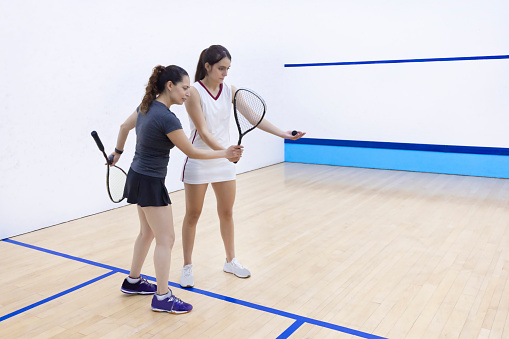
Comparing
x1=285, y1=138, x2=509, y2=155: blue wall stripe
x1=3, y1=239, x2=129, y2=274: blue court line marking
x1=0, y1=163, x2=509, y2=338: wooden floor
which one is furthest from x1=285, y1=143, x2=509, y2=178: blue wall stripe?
x1=3, y1=239, x2=129, y2=274: blue court line marking

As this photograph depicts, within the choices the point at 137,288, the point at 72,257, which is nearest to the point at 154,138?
the point at 137,288

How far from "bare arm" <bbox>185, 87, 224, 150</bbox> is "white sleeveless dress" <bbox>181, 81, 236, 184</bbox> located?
3 cm

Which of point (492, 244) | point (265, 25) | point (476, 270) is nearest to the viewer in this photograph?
point (476, 270)

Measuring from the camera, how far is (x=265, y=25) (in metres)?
5.29

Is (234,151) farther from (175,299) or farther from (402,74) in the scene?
(402,74)

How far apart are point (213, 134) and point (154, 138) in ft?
1.26

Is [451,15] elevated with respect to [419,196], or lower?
elevated

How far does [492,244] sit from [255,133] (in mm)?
2941

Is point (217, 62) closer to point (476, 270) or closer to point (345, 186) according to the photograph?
point (476, 270)

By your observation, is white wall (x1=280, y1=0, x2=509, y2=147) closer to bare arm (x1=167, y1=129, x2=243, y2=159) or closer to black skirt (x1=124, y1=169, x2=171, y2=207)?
bare arm (x1=167, y1=129, x2=243, y2=159)

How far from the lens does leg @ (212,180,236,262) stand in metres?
2.22

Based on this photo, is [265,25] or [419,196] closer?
[419,196]

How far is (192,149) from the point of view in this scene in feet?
6.04

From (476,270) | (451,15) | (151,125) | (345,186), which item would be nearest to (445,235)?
(476,270)
